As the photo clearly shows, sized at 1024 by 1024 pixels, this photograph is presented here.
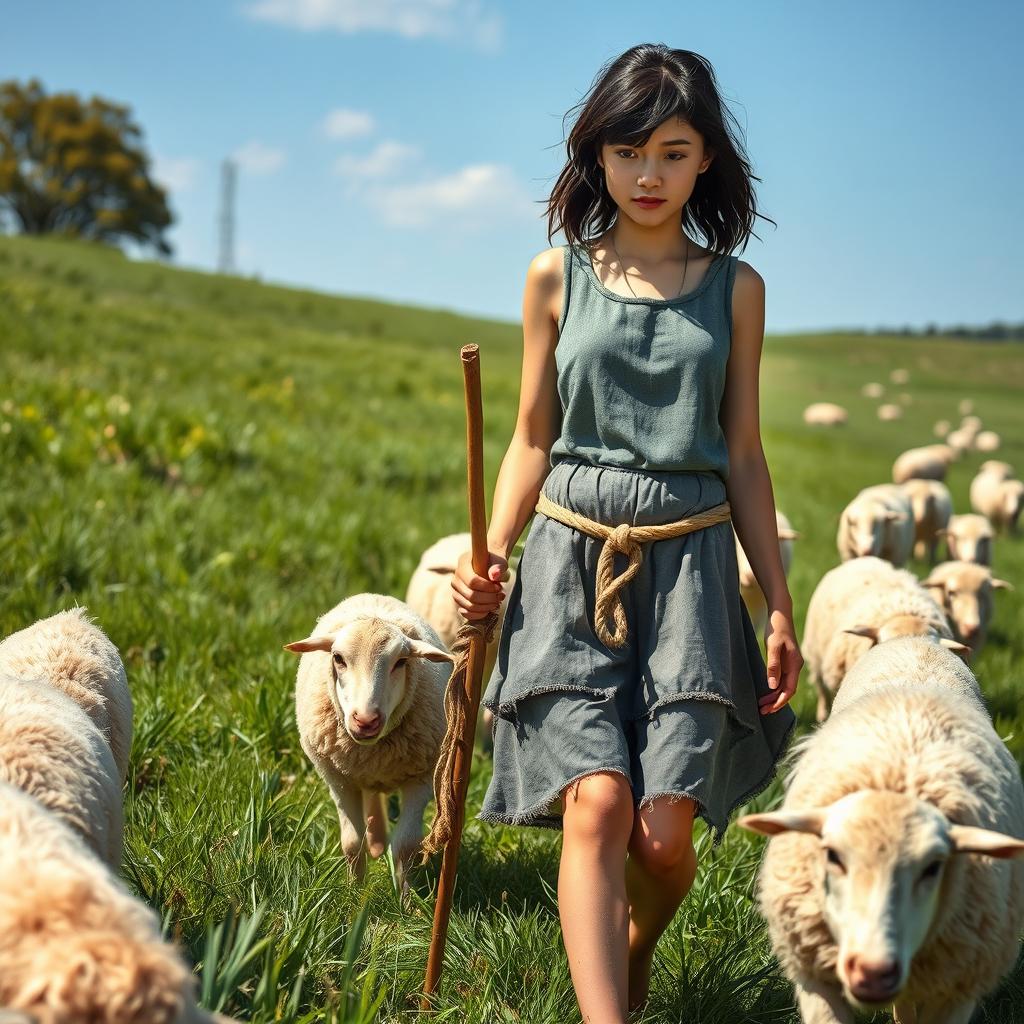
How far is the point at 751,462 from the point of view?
3055mm

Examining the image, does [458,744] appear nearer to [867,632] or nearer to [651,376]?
[651,376]

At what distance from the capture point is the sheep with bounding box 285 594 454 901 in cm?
360

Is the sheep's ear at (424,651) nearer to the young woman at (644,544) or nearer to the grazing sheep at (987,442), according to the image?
the young woman at (644,544)

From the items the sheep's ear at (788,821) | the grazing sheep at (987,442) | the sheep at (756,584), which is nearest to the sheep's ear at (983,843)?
the sheep's ear at (788,821)

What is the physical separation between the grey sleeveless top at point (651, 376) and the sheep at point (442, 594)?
93.6 inches

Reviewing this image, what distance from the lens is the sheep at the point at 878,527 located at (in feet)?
26.4

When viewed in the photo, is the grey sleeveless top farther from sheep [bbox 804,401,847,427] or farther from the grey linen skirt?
sheep [bbox 804,401,847,427]

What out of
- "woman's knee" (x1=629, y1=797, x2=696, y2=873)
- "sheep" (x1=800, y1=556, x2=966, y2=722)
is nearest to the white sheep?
→ "sheep" (x1=800, y1=556, x2=966, y2=722)

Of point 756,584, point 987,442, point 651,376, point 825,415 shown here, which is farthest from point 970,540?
point 825,415

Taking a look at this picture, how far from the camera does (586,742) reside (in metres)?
2.71

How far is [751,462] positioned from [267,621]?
3.35 m

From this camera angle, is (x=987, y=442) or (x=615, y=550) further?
(x=987, y=442)

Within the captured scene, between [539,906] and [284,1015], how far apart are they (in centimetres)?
99

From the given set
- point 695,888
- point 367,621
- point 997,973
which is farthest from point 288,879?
point 997,973
